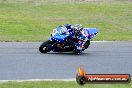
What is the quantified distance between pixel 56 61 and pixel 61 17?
1334 centimetres

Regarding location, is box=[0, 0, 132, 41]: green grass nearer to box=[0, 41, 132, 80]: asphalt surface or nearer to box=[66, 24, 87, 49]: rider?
box=[0, 41, 132, 80]: asphalt surface

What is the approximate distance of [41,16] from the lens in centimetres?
2723

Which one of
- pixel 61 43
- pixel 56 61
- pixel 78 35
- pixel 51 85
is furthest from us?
pixel 78 35

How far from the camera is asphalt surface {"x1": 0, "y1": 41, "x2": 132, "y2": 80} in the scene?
39.1 ft

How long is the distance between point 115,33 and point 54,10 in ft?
21.6

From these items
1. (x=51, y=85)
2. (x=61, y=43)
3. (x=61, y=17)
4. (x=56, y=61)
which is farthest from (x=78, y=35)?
(x=61, y=17)

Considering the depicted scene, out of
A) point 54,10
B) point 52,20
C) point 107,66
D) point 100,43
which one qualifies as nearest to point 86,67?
point 107,66

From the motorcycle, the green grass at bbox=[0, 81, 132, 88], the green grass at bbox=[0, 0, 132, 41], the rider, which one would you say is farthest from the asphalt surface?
the green grass at bbox=[0, 0, 132, 41]

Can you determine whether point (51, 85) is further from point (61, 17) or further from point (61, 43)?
point (61, 17)

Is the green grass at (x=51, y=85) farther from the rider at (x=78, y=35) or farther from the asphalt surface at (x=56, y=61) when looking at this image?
the rider at (x=78, y=35)

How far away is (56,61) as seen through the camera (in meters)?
13.9

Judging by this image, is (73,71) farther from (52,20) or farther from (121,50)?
(52,20)

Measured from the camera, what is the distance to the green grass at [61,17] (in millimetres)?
23136

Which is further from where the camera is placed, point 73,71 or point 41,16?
point 41,16
